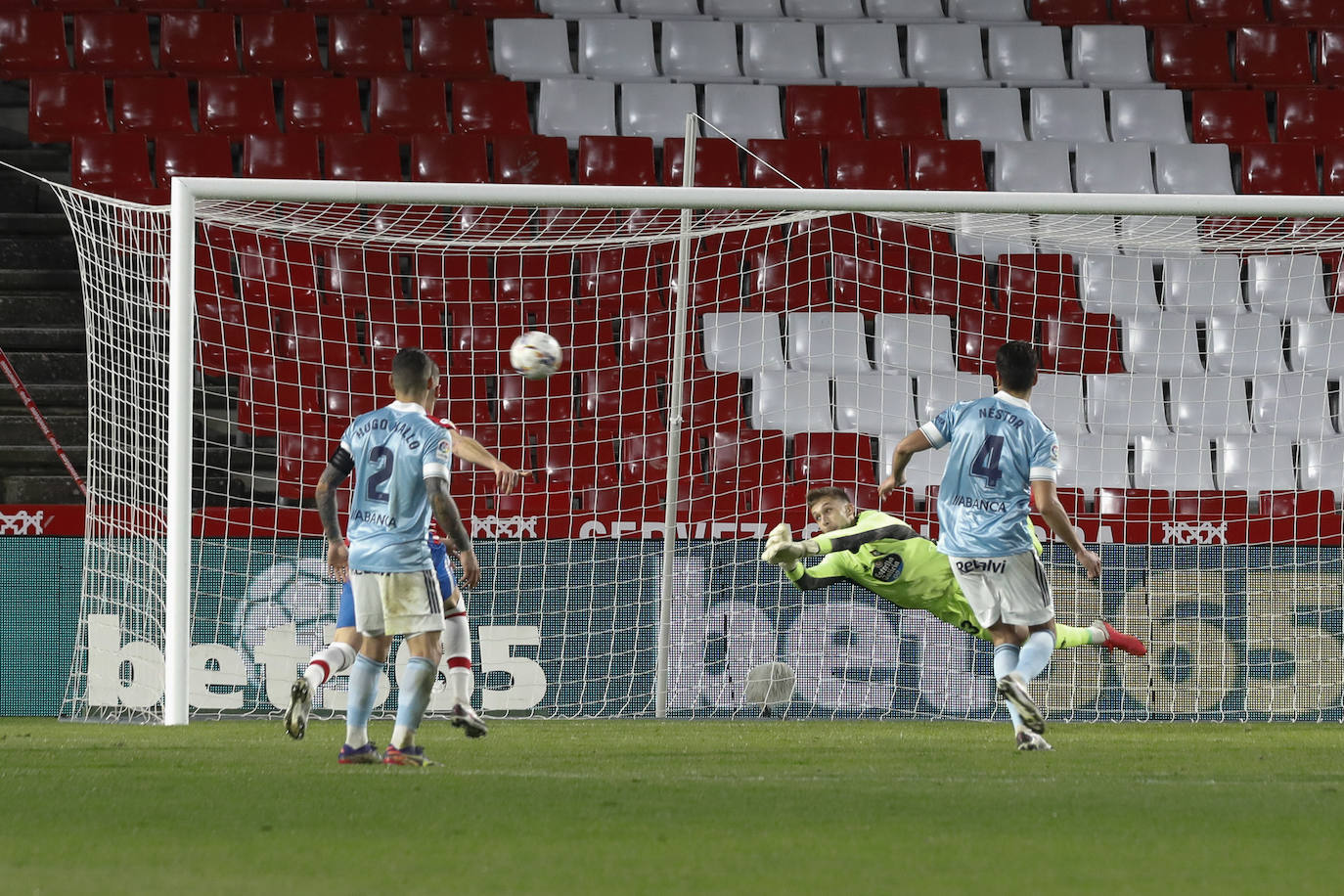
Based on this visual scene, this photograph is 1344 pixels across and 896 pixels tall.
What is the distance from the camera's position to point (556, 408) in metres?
10.9

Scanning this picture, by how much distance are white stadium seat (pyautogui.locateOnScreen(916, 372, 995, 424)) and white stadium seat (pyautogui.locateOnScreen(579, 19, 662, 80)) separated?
168 inches

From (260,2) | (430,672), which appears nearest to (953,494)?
(430,672)

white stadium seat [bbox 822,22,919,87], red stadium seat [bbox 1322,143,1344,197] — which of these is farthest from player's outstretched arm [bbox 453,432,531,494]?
red stadium seat [bbox 1322,143,1344,197]

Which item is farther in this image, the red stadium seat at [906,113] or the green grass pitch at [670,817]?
the red stadium seat at [906,113]

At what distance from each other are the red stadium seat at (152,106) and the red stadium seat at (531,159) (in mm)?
2611

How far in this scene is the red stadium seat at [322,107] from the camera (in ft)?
43.7

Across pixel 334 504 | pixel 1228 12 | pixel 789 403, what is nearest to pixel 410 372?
pixel 334 504

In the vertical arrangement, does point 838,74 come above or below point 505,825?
above

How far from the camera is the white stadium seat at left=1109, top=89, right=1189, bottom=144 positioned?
14.1 metres

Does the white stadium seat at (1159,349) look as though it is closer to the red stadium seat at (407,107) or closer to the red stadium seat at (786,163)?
the red stadium seat at (786,163)

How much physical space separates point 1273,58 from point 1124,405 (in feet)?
16.2

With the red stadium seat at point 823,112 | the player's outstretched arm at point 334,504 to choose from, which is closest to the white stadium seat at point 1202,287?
the red stadium seat at point 823,112

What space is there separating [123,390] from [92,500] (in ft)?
2.81

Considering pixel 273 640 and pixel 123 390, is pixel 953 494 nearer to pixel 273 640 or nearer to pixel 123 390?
pixel 273 640
